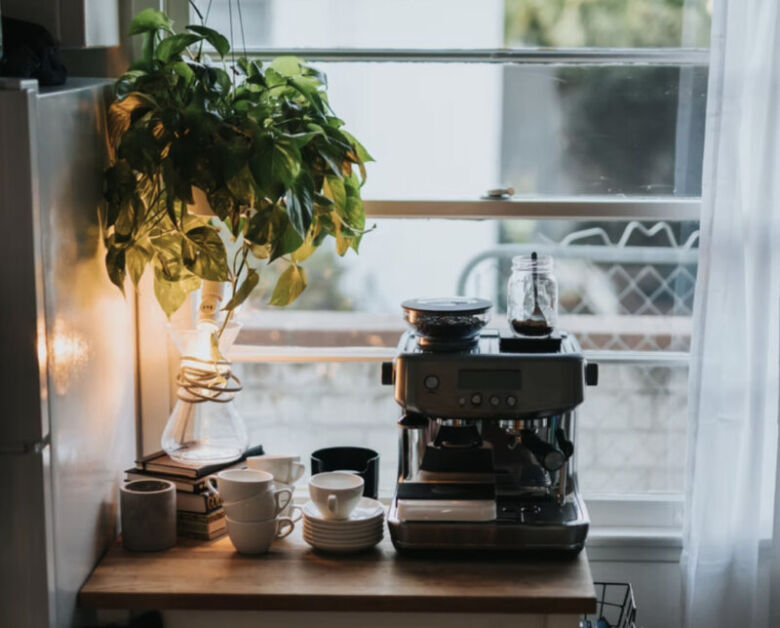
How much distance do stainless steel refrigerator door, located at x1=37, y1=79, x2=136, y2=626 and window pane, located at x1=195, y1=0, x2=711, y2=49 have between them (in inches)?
19.1

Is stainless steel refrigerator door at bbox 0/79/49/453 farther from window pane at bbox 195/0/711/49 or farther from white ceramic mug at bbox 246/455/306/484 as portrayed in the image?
window pane at bbox 195/0/711/49

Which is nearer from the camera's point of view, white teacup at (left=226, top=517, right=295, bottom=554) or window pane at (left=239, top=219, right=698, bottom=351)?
white teacup at (left=226, top=517, right=295, bottom=554)

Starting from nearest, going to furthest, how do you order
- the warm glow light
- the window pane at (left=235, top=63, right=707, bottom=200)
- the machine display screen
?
the warm glow light → the machine display screen → the window pane at (left=235, top=63, right=707, bottom=200)

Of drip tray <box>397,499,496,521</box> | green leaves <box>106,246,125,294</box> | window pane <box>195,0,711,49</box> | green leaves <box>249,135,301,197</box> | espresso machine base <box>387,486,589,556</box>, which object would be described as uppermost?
window pane <box>195,0,711,49</box>

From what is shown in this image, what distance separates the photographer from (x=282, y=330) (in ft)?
8.05

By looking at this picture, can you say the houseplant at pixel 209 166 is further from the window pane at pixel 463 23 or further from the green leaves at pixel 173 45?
the window pane at pixel 463 23

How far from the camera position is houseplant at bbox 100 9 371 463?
1853 mm

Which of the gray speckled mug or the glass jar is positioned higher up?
the glass jar

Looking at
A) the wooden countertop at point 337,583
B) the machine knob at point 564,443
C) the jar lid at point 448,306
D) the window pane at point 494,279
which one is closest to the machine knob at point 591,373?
the machine knob at point 564,443

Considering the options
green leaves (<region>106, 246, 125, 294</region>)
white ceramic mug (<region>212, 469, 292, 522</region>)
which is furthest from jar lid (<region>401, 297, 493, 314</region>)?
green leaves (<region>106, 246, 125, 294</region>)

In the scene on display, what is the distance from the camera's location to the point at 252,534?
6.52 feet

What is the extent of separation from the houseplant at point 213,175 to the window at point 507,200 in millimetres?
298

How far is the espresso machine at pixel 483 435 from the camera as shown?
1.92 meters

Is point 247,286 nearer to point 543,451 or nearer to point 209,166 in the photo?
point 209,166
